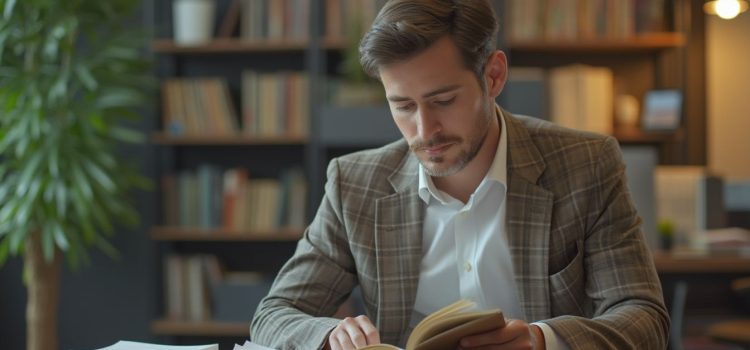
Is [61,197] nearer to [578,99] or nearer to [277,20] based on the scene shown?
[277,20]

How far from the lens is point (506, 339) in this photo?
1.43 m

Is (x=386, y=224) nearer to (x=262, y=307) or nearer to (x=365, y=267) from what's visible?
(x=365, y=267)

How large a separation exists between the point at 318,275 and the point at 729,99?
13.6 ft

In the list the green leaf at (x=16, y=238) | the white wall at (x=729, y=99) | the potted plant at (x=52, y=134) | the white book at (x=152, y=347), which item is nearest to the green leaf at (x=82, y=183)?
the potted plant at (x=52, y=134)

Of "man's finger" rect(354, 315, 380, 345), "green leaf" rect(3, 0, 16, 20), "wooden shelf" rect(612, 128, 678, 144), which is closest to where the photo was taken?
"man's finger" rect(354, 315, 380, 345)

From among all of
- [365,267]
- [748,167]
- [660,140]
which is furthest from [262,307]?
[748,167]

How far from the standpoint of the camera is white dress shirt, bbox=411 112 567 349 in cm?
180

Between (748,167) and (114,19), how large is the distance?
335 centimetres

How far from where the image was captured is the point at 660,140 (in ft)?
15.8

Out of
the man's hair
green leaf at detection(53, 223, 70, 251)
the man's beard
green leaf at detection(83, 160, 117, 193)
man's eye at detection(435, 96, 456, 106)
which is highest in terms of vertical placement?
the man's hair

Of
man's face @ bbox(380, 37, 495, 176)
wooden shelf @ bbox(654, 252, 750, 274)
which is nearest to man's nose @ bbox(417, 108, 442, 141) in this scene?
man's face @ bbox(380, 37, 495, 176)

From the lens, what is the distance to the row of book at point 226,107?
4.61 meters

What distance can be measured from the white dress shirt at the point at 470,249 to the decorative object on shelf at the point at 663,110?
3056 millimetres

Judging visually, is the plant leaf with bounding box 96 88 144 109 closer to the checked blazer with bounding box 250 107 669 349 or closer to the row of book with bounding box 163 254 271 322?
the row of book with bounding box 163 254 271 322
